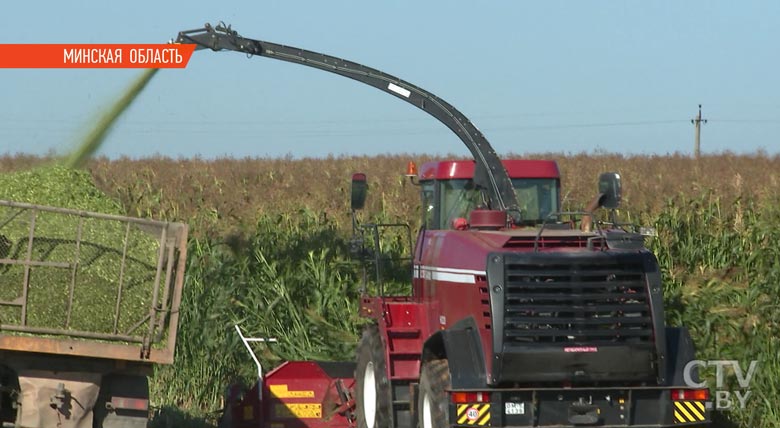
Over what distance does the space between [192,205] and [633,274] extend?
43.4 ft

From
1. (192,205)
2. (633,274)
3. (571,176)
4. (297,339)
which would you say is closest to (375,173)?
(571,176)

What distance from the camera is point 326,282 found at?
15969mm

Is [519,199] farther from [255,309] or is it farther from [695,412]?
[255,309]

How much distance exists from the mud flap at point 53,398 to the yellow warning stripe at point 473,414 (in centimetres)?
292

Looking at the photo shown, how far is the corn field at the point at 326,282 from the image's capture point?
1386cm

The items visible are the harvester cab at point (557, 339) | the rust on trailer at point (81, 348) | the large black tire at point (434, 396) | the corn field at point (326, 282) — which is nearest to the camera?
the rust on trailer at point (81, 348)

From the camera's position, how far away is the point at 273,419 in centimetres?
1234

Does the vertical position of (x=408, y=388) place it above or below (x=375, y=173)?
below

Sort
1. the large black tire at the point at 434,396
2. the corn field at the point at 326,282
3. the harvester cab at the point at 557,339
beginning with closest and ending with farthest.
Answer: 1. the harvester cab at the point at 557,339
2. the large black tire at the point at 434,396
3. the corn field at the point at 326,282

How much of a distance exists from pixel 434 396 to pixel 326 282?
21.8ft

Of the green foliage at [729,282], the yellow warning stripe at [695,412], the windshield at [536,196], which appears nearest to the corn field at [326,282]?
the green foliage at [729,282]

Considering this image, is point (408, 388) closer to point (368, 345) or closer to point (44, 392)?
point (368, 345)

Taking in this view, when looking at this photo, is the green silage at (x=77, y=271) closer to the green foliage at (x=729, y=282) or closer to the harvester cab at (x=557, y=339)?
the harvester cab at (x=557, y=339)
